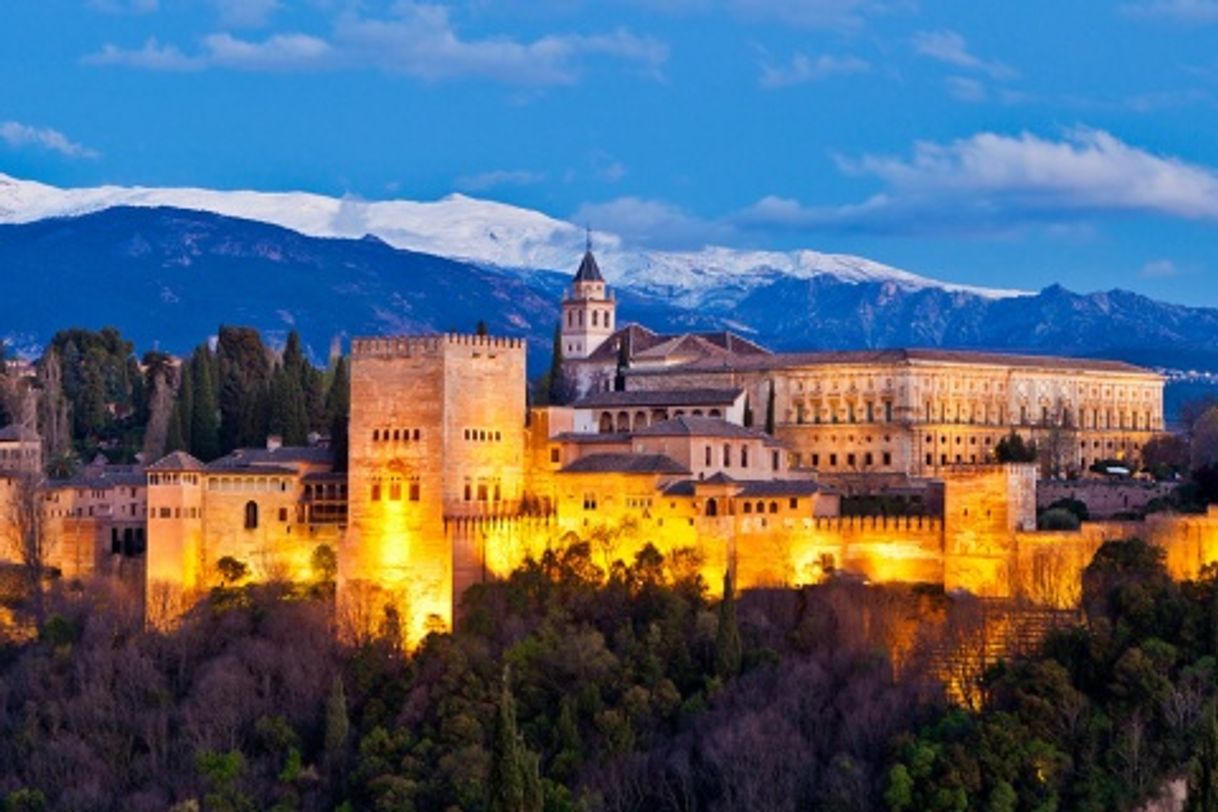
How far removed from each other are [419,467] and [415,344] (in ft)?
8.44

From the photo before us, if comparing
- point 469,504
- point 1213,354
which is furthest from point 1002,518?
point 1213,354

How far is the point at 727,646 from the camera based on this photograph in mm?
43281

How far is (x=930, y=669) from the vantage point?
4278cm

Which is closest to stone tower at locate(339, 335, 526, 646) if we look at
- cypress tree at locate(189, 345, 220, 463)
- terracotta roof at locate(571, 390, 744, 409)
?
terracotta roof at locate(571, 390, 744, 409)

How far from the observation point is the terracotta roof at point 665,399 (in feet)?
192

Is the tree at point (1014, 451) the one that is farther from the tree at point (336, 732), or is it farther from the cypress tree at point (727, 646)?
the tree at point (336, 732)

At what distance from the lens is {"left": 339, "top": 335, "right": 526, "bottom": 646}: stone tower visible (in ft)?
157

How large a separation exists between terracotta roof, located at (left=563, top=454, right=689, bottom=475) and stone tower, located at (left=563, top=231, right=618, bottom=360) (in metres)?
26.2

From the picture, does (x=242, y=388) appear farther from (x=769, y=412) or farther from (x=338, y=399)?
(x=769, y=412)

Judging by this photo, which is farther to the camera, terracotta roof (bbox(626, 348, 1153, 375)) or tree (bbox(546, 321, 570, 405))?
tree (bbox(546, 321, 570, 405))

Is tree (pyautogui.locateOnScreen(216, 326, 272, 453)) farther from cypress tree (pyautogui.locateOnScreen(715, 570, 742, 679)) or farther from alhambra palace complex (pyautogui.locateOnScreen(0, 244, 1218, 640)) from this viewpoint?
cypress tree (pyautogui.locateOnScreen(715, 570, 742, 679))

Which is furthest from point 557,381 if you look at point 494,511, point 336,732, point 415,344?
point 336,732

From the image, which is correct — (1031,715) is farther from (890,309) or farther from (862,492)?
(890,309)

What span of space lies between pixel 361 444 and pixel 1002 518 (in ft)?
42.5
